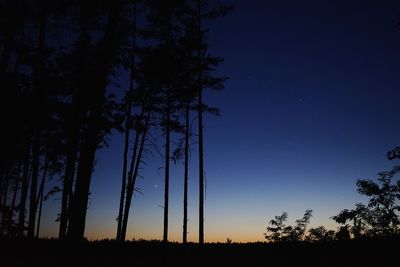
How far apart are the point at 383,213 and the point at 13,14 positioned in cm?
3137

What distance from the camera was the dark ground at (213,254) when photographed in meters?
16.7

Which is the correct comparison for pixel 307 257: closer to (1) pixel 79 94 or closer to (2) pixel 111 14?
(1) pixel 79 94

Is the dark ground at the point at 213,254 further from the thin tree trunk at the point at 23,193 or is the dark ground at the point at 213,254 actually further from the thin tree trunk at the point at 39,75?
the thin tree trunk at the point at 39,75

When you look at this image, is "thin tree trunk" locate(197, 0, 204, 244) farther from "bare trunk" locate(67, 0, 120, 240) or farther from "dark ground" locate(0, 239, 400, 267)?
"bare trunk" locate(67, 0, 120, 240)

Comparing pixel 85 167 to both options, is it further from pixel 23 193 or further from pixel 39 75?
pixel 23 193

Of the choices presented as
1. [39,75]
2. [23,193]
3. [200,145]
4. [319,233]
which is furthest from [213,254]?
[319,233]

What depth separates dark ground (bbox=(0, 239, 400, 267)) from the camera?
16719mm

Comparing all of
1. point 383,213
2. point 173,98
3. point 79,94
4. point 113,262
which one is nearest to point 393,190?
point 383,213

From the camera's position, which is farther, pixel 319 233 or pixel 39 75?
pixel 319 233

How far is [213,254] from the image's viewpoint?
66.0 feet

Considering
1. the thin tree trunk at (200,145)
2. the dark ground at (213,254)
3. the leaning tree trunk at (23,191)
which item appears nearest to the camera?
the dark ground at (213,254)

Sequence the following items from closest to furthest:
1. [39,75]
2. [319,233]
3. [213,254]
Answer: [39,75] → [213,254] → [319,233]

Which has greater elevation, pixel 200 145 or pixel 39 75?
pixel 39 75

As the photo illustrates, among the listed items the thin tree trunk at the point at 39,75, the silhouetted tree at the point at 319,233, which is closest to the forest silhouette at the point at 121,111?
the thin tree trunk at the point at 39,75
